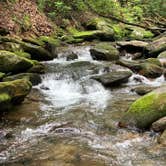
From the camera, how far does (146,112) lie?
737 cm

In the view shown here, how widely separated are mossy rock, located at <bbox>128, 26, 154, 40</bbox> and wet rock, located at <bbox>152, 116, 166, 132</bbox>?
13.4 metres

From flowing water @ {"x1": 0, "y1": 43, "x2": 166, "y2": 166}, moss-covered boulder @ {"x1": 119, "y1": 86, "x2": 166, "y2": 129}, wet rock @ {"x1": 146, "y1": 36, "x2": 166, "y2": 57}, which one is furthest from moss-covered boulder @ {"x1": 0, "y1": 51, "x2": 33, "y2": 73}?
wet rock @ {"x1": 146, "y1": 36, "x2": 166, "y2": 57}

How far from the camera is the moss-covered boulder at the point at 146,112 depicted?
7.23 m

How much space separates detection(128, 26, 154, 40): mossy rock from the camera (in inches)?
804

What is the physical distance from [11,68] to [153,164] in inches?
240

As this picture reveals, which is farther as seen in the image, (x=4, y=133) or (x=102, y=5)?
(x=102, y=5)

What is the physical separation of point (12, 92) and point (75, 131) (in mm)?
1866

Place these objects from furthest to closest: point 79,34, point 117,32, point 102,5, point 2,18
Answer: point 102,5
point 117,32
point 79,34
point 2,18

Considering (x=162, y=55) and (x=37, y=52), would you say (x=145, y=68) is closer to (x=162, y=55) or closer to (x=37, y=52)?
(x=162, y=55)

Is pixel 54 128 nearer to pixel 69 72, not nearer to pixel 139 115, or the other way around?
pixel 139 115

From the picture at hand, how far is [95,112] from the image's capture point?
27.7 feet

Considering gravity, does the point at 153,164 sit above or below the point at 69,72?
above

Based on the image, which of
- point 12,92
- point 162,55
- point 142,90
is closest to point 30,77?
point 12,92

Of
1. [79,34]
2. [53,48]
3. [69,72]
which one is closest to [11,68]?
[69,72]
